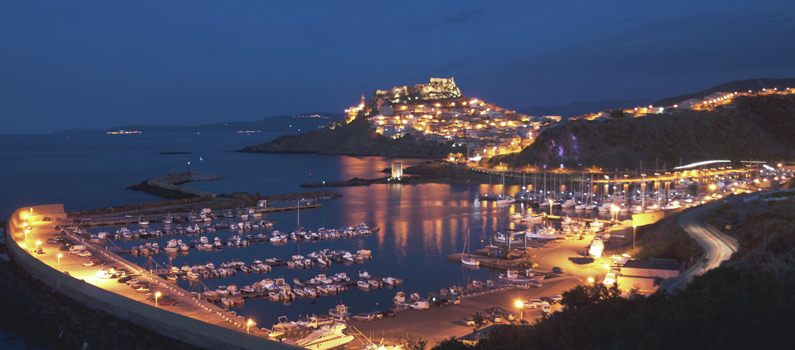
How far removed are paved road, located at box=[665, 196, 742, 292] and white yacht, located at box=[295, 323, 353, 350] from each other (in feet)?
17.8

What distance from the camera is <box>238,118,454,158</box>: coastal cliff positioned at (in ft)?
249

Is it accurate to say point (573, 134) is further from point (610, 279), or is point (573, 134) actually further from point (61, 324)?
point (61, 324)

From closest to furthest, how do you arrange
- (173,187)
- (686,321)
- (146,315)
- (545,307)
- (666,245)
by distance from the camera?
(686,321) → (146,315) → (545,307) → (666,245) → (173,187)

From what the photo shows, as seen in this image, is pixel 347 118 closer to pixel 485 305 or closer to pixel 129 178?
pixel 129 178

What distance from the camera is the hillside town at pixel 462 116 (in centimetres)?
→ 6203

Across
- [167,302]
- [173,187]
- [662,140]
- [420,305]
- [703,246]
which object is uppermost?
[662,140]

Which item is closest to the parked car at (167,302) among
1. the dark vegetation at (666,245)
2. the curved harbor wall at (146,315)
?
the curved harbor wall at (146,315)

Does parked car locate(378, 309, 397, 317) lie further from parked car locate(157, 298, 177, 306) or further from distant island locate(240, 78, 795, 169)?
distant island locate(240, 78, 795, 169)

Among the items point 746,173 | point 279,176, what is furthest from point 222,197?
point 746,173

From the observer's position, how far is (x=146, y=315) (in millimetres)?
11297

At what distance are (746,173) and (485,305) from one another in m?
38.2

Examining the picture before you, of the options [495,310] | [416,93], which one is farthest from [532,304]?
[416,93]

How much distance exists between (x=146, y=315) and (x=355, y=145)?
73.3 m

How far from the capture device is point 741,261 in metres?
11.3
